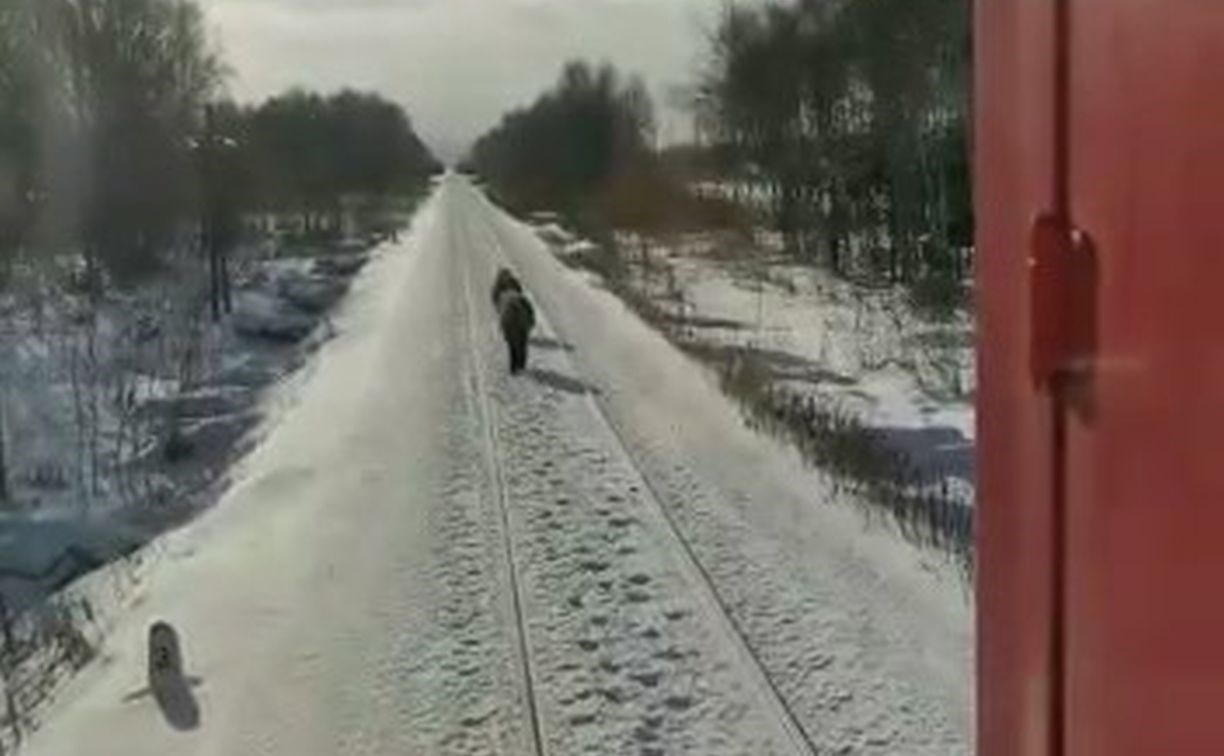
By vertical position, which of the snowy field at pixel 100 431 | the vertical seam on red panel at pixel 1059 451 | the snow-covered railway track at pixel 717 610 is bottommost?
the snow-covered railway track at pixel 717 610

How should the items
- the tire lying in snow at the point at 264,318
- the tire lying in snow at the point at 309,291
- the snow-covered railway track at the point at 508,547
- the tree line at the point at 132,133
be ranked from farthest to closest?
the tire lying in snow at the point at 309,291, the tire lying in snow at the point at 264,318, the tree line at the point at 132,133, the snow-covered railway track at the point at 508,547

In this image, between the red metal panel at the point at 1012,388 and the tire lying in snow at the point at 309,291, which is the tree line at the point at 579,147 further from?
the red metal panel at the point at 1012,388

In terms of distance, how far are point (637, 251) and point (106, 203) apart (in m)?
4.31

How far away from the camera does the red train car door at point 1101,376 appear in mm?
618

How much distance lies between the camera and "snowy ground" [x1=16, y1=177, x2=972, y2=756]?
15.7 ft

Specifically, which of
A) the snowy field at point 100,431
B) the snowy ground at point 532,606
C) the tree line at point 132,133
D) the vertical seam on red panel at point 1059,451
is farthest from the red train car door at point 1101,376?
the tree line at point 132,133

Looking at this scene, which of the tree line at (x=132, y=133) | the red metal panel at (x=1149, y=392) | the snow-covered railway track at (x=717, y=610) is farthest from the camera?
the tree line at (x=132, y=133)

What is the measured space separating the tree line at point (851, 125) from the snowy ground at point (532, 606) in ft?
3.73

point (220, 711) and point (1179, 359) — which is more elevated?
point (1179, 359)

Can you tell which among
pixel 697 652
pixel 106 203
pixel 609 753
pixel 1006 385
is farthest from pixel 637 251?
pixel 1006 385

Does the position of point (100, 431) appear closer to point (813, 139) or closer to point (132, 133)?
point (132, 133)

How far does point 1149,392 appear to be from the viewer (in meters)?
0.66

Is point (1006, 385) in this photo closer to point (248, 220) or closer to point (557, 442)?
point (557, 442)

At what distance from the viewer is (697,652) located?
542 centimetres
